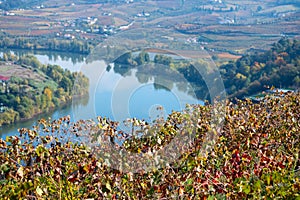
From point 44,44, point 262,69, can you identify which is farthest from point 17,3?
point 262,69

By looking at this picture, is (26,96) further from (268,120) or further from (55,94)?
(268,120)

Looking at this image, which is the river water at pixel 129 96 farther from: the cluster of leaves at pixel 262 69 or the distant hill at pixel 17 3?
the distant hill at pixel 17 3

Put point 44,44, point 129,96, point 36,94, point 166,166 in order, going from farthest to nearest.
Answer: point 44,44
point 36,94
point 129,96
point 166,166

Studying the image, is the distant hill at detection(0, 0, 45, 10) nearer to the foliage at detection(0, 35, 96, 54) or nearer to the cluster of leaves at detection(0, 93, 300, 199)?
the foliage at detection(0, 35, 96, 54)

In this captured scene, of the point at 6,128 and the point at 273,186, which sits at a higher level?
the point at 273,186

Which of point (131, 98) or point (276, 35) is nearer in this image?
point (131, 98)

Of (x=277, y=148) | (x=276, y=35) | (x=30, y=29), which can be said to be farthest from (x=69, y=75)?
(x=277, y=148)

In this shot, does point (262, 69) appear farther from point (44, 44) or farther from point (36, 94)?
point (44, 44)
